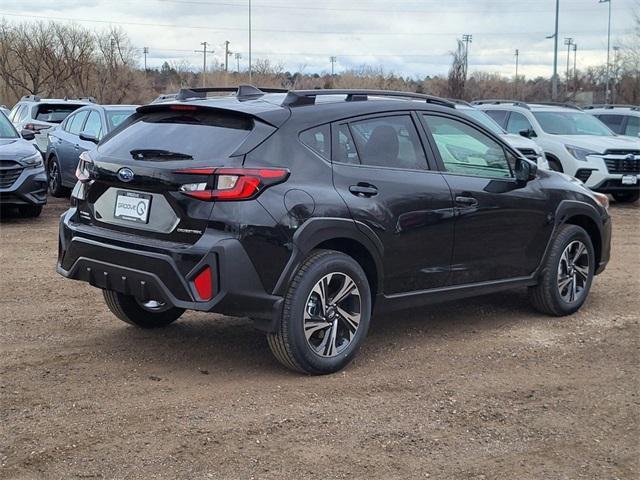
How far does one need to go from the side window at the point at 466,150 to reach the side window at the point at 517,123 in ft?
32.8

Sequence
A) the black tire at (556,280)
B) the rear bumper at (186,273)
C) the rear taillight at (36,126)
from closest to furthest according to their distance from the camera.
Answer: the rear bumper at (186,273) < the black tire at (556,280) < the rear taillight at (36,126)

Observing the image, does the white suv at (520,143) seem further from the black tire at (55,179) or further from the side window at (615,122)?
the black tire at (55,179)

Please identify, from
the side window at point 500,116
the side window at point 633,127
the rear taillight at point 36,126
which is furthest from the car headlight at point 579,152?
the rear taillight at point 36,126

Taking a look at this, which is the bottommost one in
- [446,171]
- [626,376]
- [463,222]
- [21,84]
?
[626,376]

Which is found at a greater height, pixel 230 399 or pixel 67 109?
pixel 67 109

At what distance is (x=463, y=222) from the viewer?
5.86m

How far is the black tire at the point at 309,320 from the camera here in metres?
4.84

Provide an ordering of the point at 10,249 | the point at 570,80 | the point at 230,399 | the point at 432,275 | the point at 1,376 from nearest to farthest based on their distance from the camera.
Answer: the point at 230,399, the point at 1,376, the point at 432,275, the point at 10,249, the point at 570,80

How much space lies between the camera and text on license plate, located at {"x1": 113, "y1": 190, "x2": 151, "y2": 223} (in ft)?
16.1

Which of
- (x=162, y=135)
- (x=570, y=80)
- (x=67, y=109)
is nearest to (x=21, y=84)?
(x=67, y=109)

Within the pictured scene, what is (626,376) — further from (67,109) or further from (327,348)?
(67,109)

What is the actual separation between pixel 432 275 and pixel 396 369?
0.78 m

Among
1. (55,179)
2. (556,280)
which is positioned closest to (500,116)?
(55,179)

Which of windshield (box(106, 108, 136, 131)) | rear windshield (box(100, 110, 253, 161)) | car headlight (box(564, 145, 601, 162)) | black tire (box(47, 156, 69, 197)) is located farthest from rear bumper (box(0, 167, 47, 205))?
car headlight (box(564, 145, 601, 162))
